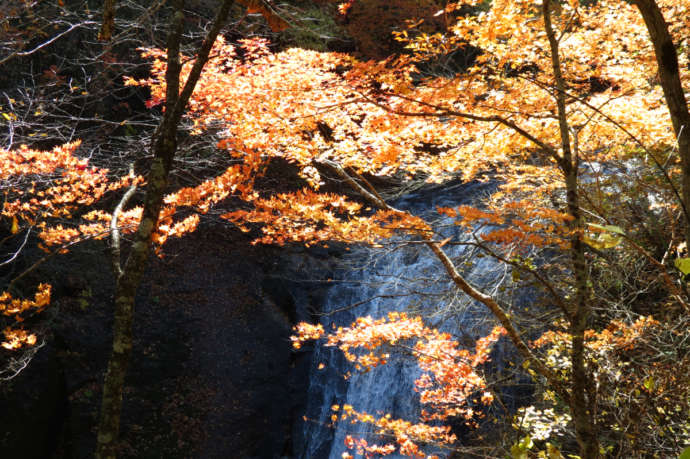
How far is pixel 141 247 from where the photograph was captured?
3.57m

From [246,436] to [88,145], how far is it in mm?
7258

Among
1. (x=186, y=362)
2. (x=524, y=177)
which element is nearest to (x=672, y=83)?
(x=524, y=177)

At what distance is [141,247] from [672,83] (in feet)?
11.8

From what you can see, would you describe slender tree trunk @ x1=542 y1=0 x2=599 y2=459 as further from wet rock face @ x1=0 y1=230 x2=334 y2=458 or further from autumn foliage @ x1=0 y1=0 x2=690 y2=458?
wet rock face @ x1=0 y1=230 x2=334 y2=458

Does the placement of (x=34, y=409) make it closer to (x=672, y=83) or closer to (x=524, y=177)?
(x=524, y=177)

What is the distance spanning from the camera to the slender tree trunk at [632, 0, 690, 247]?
152 centimetres

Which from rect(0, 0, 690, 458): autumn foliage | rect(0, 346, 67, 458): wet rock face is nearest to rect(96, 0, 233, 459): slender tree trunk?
rect(0, 0, 690, 458): autumn foliage

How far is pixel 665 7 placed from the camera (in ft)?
19.6

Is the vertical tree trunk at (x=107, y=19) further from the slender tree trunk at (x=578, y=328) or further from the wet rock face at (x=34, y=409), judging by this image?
the wet rock face at (x=34, y=409)

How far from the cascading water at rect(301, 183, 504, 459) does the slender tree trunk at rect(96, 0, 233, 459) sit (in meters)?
5.14

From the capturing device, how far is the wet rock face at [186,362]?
320 inches

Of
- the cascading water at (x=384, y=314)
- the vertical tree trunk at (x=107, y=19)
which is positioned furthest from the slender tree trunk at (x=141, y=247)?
the cascading water at (x=384, y=314)

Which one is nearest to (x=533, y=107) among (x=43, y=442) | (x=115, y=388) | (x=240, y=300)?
(x=115, y=388)

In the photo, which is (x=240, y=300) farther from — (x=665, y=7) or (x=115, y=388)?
(x=665, y=7)
